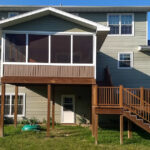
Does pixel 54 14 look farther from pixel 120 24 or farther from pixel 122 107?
pixel 120 24

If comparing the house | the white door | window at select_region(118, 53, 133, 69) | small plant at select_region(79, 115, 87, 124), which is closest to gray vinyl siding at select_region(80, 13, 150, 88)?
window at select_region(118, 53, 133, 69)

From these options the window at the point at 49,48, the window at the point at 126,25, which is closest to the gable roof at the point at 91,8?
the window at the point at 126,25

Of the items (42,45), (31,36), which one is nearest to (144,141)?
(42,45)

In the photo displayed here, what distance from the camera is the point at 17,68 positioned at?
1135 centimetres

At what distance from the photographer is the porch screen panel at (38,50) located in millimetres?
11398

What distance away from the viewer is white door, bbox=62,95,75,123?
51.3 feet

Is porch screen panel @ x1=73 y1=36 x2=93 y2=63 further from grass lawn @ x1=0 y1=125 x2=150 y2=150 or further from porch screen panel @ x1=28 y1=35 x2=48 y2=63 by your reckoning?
grass lawn @ x1=0 y1=125 x2=150 y2=150

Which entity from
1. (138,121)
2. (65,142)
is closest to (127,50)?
(138,121)

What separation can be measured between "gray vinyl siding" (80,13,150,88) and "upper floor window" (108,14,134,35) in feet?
1.01

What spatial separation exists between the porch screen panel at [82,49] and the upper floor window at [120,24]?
5148 mm

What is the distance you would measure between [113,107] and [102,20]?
306 inches

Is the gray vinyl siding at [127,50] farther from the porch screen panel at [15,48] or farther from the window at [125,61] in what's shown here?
the porch screen panel at [15,48]

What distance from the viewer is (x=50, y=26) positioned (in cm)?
1158

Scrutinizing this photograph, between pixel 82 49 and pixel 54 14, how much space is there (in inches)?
86.9
